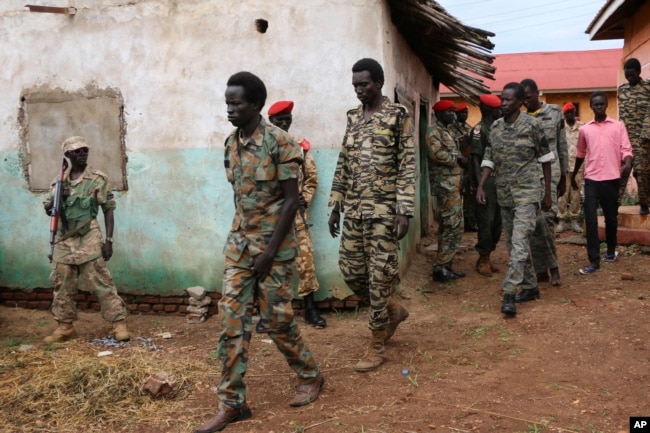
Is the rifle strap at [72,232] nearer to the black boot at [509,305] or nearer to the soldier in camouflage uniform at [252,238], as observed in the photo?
the soldier in camouflage uniform at [252,238]

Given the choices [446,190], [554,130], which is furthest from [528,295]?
[554,130]

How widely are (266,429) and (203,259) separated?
117 inches

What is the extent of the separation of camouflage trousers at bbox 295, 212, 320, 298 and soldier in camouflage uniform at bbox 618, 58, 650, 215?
394 centimetres

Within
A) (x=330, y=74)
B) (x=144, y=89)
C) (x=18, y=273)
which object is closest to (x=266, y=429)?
(x=330, y=74)

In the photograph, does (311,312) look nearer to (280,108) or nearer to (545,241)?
(280,108)

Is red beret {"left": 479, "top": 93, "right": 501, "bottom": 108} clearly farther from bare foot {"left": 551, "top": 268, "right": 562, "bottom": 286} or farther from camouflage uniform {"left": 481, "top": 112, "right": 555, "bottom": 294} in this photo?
bare foot {"left": 551, "top": 268, "right": 562, "bottom": 286}

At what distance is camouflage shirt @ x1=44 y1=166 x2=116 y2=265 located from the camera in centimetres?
526

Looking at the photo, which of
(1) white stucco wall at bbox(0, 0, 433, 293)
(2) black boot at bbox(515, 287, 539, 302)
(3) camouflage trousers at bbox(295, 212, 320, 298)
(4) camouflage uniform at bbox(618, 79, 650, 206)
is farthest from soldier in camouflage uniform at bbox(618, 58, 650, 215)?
(3) camouflage trousers at bbox(295, 212, 320, 298)

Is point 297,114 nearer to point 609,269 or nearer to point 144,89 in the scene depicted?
point 144,89

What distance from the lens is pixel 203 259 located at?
6.16 m

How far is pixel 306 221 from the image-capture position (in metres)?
5.44

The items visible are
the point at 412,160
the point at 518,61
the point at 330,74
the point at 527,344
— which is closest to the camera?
the point at 412,160

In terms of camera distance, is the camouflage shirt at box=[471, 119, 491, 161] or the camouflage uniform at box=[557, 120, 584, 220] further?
the camouflage uniform at box=[557, 120, 584, 220]

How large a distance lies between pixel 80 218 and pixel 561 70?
1701cm
